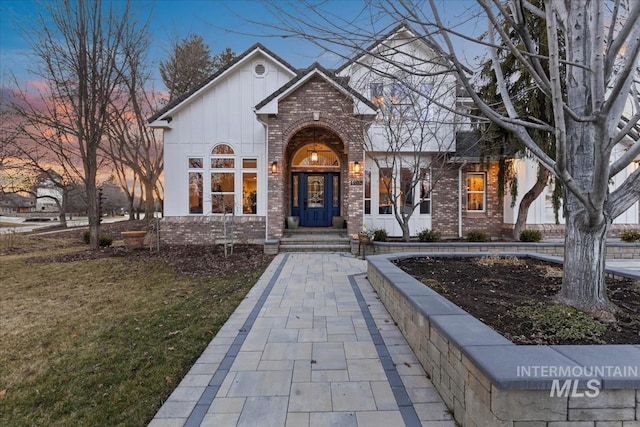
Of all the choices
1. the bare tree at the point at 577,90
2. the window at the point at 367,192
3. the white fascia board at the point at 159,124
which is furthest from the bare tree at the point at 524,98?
the white fascia board at the point at 159,124

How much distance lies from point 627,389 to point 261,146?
1180 cm

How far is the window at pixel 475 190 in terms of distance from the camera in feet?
42.9

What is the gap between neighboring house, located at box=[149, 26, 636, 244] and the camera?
36.1 ft

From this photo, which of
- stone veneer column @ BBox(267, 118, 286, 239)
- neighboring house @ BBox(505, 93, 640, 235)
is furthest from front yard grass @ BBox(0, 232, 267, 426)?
neighboring house @ BBox(505, 93, 640, 235)

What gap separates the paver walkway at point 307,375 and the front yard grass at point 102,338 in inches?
11.9

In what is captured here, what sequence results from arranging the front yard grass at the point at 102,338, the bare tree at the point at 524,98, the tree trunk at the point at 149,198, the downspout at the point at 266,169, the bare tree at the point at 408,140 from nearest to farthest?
the front yard grass at the point at 102,338, the bare tree at the point at 524,98, the bare tree at the point at 408,140, the downspout at the point at 266,169, the tree trunk at the point at 149,198

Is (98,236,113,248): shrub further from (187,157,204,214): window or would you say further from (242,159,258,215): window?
(242,159,258,215): window

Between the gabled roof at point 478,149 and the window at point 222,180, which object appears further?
the window at point 222,180

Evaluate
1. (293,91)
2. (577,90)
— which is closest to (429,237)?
(293,91)

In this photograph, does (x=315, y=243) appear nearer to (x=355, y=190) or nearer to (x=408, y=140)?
(x=355, y=190)

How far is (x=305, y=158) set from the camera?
13.8m

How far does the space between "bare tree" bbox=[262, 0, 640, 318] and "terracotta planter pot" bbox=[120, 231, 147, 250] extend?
10.6m

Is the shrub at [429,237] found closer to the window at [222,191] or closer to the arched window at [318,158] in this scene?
the arched window at [318,158]

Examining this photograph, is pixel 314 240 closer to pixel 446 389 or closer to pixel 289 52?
pixel 289 52
